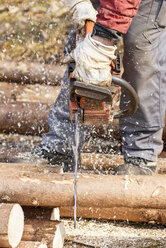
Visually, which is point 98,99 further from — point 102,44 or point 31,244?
point 31,244

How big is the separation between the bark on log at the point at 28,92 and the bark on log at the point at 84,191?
2520 millimetres

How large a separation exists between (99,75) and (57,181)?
2.22 ft

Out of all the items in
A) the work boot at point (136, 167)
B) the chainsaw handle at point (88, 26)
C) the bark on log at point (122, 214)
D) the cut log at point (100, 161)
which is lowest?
the bark on log at point (122, 214)

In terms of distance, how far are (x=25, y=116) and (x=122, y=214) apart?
68.4 inches

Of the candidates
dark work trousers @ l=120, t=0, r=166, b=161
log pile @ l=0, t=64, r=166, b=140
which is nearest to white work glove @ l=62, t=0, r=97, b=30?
dark work trousers @ l=120, t=0, r=166, b=161

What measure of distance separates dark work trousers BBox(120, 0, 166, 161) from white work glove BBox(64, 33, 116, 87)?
1.62 feet

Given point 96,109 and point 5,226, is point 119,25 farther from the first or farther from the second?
point 5,226

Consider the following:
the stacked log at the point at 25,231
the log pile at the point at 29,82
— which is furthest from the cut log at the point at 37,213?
the log pile at the point at 29,82

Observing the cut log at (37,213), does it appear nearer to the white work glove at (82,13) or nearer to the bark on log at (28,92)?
the white work glove at (82,13)

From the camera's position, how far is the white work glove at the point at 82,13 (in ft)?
7.70

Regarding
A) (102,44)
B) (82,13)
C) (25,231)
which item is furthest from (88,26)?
(25,231)

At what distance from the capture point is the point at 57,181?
205cm

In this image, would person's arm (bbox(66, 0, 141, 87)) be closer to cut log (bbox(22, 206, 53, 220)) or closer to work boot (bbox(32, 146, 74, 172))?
cut log (bbox(22, 206, 53, 220))

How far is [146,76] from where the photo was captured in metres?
2.50
